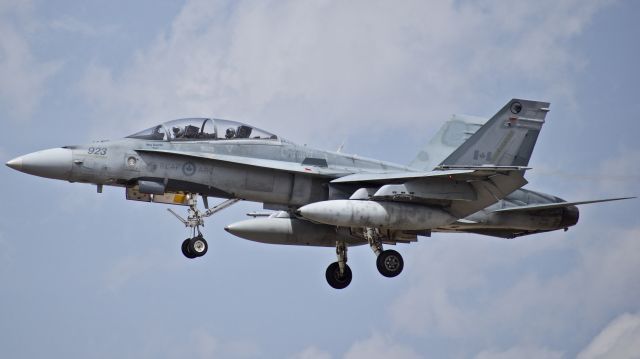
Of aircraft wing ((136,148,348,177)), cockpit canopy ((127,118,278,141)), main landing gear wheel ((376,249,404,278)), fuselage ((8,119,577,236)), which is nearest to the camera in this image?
fuselage ((8,119,577,236))

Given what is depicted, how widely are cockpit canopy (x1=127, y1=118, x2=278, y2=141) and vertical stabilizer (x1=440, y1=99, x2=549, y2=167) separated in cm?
441

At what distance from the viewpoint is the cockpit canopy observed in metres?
27.5

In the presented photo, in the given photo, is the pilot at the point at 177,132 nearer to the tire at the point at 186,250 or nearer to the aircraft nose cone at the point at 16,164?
the tire at the point at 186,250

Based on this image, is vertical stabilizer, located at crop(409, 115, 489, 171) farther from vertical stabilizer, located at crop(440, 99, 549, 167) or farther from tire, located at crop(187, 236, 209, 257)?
tire, located at crop(187, 236, 209, 257)

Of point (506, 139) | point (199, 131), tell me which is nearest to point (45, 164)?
point (199, 131)

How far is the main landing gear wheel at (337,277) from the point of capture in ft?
100

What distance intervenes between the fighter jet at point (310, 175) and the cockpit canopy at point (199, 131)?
0.02 m

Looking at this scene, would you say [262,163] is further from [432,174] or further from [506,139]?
[506,139]

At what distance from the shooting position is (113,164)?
26.9 metres

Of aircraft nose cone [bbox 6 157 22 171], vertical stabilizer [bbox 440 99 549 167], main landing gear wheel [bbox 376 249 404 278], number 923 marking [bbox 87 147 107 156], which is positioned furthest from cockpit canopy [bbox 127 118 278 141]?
vertical stabilizer [bbox 440 99 549 167]

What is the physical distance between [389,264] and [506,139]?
3.71 metres

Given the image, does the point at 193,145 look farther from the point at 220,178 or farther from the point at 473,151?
the point at 473,151

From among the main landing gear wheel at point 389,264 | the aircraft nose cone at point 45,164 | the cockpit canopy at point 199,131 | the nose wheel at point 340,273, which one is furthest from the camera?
the nose wheel at point 340,273

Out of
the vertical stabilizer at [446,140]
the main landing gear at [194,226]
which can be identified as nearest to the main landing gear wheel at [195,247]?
the main landing gear at [194,226]
